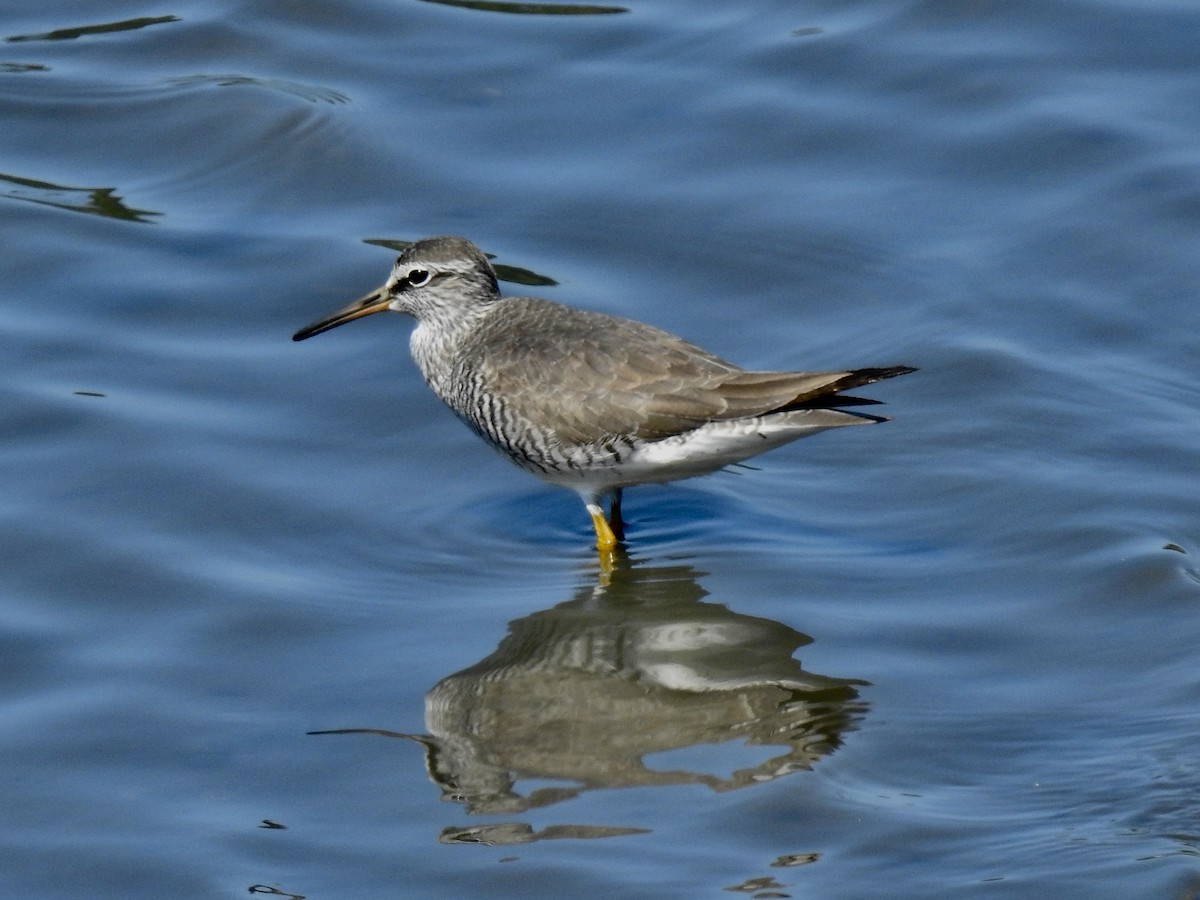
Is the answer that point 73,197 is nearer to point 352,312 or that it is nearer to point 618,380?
point 352,312

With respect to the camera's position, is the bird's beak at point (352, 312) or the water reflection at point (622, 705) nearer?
the water reflection at point (622, 705)

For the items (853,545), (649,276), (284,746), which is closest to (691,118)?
(649,276)

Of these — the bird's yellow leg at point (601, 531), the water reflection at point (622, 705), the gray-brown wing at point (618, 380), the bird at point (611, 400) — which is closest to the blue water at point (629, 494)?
the water reflection at point (622, 705)

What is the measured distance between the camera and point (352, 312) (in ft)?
31.7

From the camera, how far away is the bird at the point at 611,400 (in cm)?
835

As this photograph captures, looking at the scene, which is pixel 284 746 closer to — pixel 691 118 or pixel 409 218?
pixel 409 218

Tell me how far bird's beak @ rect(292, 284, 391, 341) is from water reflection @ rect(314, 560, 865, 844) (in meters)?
2.19

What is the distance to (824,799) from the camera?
6.53m

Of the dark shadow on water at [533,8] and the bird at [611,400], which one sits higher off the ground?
the dark shadow on water at [533,8]

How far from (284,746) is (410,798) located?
631mm

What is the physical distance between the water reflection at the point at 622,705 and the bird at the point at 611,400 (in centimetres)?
61

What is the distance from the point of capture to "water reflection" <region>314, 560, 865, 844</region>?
6816 mm

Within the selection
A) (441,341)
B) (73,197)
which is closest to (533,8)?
(73,197)

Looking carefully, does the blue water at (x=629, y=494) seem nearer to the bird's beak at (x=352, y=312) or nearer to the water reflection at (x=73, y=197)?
the water reflection at (x=73, y=197)
